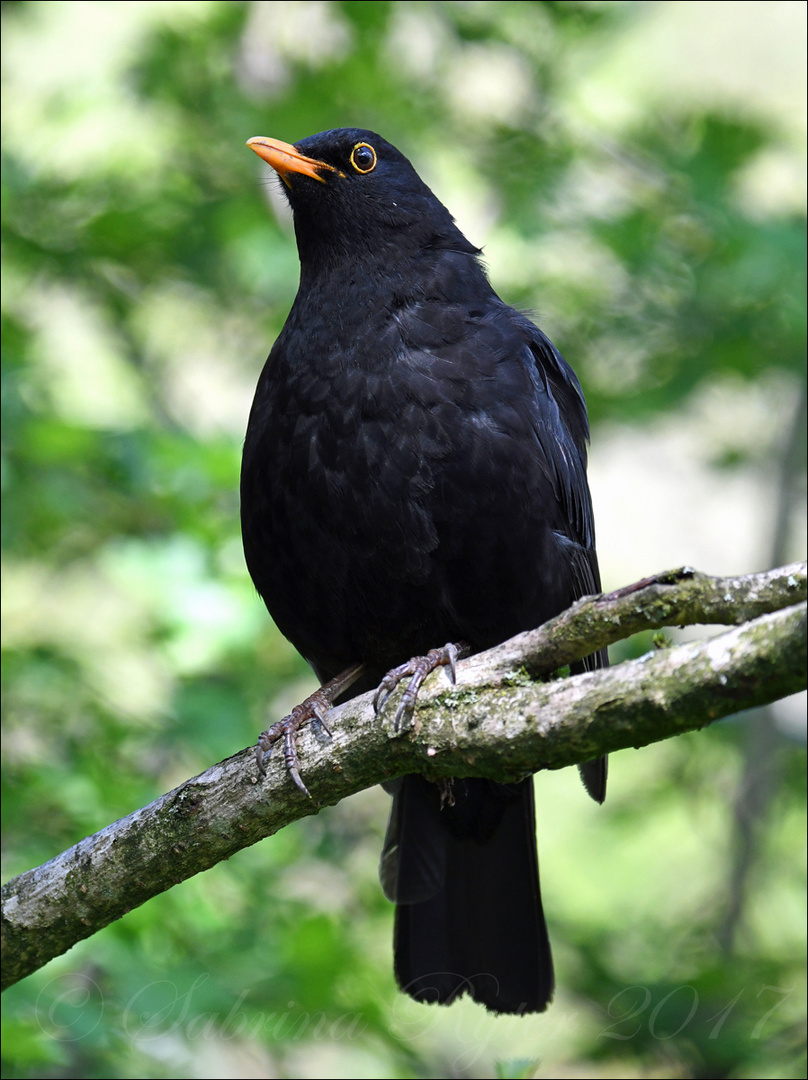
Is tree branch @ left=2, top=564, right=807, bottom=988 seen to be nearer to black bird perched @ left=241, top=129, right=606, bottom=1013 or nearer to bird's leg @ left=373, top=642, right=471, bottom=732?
bird's leg @ left=373, top=642, right=471, bottom=732

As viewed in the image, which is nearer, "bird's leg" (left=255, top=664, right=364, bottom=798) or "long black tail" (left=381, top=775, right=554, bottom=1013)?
"bird's leg" (left=255, top=664, right=364, bottom=798)

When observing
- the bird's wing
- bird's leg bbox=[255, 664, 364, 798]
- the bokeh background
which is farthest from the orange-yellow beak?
bird's leg bbox=[255, 664, 364, 798]

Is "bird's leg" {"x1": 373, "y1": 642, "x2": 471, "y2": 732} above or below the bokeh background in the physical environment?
below

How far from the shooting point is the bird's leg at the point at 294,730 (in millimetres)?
3103

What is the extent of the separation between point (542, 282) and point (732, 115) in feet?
4.48

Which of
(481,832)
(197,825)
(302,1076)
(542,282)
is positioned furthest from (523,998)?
(542,282)

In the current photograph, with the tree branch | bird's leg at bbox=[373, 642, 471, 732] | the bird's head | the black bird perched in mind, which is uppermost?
the bird's head

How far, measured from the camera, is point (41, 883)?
10.8 ft

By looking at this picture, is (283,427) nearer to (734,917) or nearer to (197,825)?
(197,825)

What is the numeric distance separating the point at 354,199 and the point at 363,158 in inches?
9.4

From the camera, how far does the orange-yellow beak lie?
438 cm

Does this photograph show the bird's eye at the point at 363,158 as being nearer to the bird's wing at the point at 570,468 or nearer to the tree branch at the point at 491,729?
the bird's wing at the point at 570,468

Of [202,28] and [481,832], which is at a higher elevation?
[202,28]

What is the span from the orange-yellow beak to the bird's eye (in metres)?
0.09
